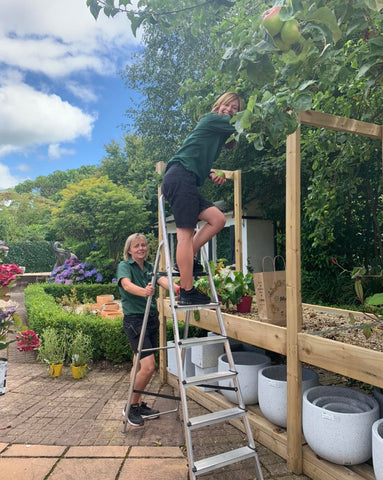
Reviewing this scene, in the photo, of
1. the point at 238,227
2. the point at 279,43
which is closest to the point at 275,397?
the point at 238,227

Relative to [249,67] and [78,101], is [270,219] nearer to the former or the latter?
[249,67]

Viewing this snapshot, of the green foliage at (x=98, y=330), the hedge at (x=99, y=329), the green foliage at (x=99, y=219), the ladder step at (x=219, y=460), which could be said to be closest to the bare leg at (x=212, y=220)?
the ladder step at (x=219, y=460)

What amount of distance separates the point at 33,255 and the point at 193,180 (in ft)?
63.0

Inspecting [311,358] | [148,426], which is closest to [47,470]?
[148,426]

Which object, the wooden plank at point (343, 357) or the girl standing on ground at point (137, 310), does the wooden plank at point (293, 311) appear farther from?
the girl standing on ground at point (137, 310)

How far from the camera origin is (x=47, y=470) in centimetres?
266

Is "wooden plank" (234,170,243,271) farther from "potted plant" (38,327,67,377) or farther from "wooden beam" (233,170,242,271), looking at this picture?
"potted plant" (38,327,67,377)

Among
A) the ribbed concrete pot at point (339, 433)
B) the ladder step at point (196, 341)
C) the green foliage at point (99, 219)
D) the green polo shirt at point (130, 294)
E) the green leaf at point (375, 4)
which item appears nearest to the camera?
the green leaf at point (375, 4)

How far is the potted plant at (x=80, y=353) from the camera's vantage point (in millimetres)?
4721

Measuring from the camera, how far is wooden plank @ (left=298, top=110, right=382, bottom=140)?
273 centimetres

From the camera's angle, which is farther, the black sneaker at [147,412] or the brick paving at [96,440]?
the black sneaker at [147,412]

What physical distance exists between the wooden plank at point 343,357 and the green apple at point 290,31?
1.71 m

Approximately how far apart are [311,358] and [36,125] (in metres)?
83.4

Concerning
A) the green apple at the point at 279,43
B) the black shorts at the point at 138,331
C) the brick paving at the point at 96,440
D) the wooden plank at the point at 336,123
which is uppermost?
the wooden plank at the point at 336,123
